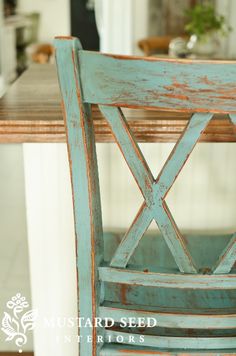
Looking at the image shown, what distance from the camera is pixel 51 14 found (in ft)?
28.4

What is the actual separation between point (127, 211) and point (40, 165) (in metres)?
0.24

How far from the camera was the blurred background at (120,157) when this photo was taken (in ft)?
4.10

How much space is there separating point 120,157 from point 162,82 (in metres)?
0.48

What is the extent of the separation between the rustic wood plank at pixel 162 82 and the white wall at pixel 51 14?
813 cm

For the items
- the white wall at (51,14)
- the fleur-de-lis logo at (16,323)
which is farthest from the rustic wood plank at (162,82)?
the white wall at (51,14)

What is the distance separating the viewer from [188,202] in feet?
4.25

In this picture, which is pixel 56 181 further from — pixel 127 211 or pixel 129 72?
pixel 129 72

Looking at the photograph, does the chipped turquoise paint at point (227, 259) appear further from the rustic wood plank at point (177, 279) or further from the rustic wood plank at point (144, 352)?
the rustic wood plank at point (144, 352)

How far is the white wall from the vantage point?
8586 mm

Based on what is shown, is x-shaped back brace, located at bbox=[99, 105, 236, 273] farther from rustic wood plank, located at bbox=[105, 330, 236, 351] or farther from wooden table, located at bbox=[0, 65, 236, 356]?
wooden table, located at bbox=[0, 65, 236, 356]

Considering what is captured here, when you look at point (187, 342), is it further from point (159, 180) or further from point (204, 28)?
point (204, 28)

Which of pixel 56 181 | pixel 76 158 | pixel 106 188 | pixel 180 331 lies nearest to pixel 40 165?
pixel 56 181

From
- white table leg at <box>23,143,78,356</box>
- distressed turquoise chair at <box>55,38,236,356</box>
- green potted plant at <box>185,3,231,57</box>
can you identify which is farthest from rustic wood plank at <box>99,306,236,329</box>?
green potted plant at <box>185,3,231,57</box>

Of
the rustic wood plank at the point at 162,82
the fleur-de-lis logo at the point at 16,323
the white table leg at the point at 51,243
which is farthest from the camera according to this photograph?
the fleur-de-lis logo at the point at 16,323
